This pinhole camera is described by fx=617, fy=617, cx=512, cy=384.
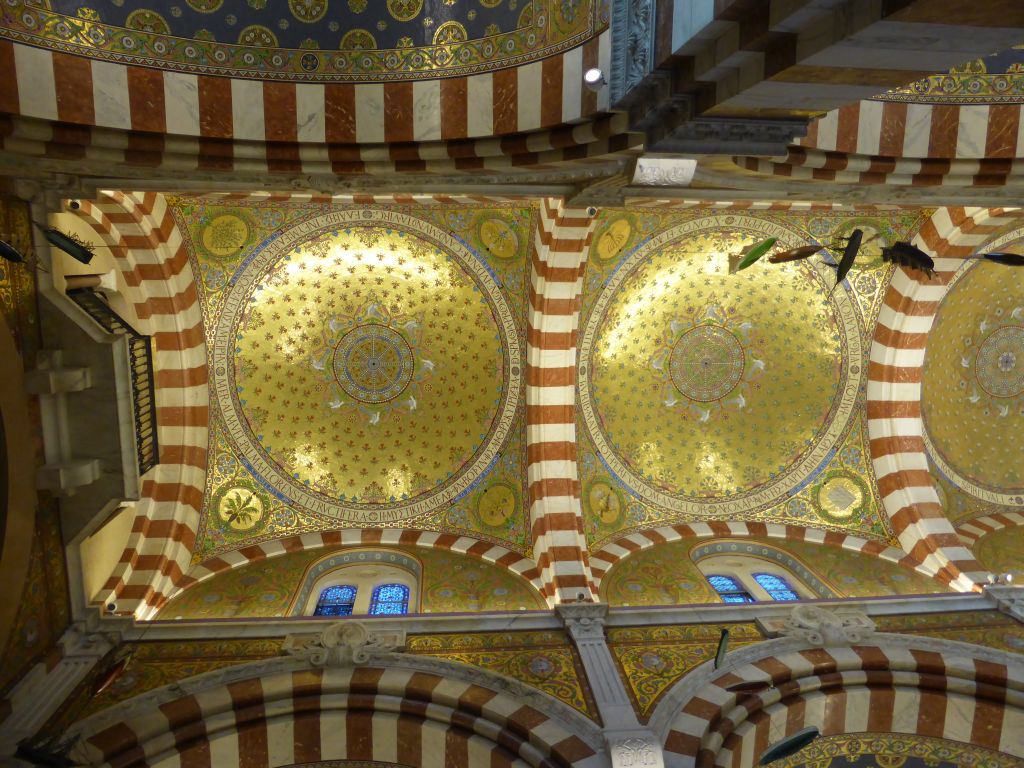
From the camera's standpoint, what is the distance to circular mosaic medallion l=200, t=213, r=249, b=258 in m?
7.42

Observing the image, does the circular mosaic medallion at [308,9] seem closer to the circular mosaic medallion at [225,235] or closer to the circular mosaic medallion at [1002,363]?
the circular mosaic medallion at [225,235]

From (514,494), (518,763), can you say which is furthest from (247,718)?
(514,494)

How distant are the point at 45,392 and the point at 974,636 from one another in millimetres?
9598

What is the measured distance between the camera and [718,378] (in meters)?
8.91

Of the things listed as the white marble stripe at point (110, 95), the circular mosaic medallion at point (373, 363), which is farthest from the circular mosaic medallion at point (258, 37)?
the circular mosaic medallion at point (373, 363)

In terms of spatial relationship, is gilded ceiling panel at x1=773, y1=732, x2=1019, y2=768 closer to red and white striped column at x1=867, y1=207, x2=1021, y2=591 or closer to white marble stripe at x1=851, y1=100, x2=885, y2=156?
red and white striped column at x1=867, y1=207, x2=1021, y2=591

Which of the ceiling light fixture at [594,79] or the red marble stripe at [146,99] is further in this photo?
the red marble stripe at [146,99]

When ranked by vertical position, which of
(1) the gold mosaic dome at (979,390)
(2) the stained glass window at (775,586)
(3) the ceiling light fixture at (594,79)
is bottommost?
(2) the stained glass window at (775,586)

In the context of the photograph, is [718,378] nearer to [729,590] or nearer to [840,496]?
[840,496]

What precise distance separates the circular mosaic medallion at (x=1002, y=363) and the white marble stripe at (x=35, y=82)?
11.3 m

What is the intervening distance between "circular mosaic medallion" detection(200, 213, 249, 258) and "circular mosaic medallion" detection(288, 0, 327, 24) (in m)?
2.80

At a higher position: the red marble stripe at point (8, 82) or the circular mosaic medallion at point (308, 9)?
the circular mosaic medallion at point (308, 9)

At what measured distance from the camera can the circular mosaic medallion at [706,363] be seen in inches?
345

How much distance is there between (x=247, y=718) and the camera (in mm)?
5738
